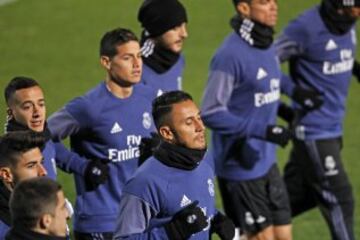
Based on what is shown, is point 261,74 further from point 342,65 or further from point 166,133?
point 166,133

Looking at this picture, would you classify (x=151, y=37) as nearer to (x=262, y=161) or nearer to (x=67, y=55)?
(x=262, y=161)

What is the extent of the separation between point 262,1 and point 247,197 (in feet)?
4.53

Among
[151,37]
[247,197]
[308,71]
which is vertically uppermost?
[151,37]

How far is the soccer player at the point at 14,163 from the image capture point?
271 inches

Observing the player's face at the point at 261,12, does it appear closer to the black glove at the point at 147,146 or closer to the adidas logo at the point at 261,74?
the adidas logo at the point at 261,74

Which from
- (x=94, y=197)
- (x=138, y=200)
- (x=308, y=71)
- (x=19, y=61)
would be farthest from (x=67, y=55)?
(x=138, y=200)

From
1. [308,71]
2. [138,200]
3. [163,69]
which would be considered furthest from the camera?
[308,71]

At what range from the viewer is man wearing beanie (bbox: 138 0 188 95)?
352 inches

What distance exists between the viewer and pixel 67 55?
16.8 metres

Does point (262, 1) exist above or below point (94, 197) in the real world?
above

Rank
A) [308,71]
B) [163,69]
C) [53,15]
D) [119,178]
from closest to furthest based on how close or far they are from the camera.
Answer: [119,178] → [163,69] → [308,71] → [53,15]

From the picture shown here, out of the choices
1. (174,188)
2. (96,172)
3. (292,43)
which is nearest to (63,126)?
(96,172)

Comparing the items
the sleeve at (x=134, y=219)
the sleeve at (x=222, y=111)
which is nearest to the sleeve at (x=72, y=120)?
the sleeve at (x=222, y=111)

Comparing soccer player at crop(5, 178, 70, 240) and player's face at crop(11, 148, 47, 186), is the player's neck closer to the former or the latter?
player's face at crop(11, 148, 47, 186)
